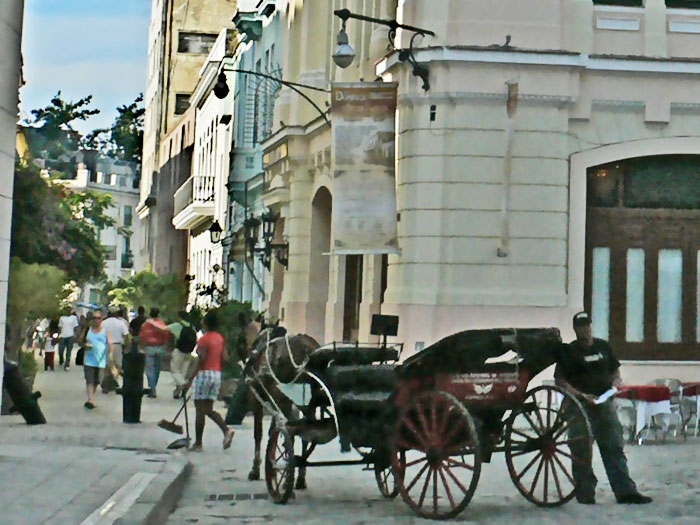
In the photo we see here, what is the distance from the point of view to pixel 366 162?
22406 mm

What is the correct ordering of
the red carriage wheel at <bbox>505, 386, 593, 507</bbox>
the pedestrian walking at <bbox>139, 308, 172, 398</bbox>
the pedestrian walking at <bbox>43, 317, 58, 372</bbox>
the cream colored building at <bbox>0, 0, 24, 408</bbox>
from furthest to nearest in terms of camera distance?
the pedestrian walking at <bbox>43, 317, 58, 372</bbox>
the pedestrian walking at <bbox>139, 308, 172, 398</bbox>
the cream colored building at <bbox>0, 0, 24, 408</bbox>
the red carriage wheel at <bbox>505, 386, 593, 507</bbox>

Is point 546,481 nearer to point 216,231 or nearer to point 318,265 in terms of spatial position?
point 318,265

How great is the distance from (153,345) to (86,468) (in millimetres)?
13640

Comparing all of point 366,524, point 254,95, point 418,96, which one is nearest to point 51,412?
point 418,96

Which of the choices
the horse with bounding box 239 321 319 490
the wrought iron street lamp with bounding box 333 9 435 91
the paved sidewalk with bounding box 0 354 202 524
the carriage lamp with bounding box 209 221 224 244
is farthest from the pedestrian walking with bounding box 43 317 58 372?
the horse with bounding box 239 321 319 490

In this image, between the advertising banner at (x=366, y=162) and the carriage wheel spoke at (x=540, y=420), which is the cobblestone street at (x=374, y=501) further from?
the advertising banner at (x=366, y=162)

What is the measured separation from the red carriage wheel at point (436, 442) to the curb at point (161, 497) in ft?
6.11

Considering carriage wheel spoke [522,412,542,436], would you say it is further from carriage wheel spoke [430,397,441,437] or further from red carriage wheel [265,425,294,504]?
red carriage wheel [265,425,294,504]

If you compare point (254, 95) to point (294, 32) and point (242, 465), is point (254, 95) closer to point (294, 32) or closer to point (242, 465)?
point (294, 32)

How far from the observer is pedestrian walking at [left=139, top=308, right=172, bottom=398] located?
2725 cm

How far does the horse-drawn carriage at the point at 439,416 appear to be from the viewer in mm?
11867

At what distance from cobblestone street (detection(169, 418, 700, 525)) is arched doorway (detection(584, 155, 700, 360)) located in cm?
624

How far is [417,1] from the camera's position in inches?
874

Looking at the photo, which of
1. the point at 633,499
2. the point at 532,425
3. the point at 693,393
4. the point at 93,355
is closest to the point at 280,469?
the point at 532,425
